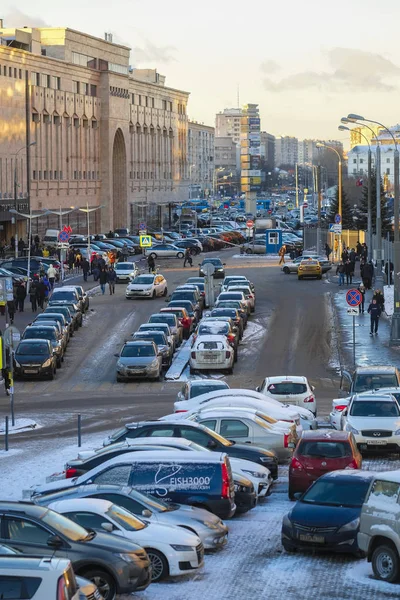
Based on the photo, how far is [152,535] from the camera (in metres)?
14.7

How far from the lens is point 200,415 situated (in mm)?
23453

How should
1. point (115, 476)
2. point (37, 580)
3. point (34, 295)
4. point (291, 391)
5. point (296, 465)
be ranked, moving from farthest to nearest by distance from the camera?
point (34, 295), point (291, 391), point (296, 465), point (115, 476), point (37, 580)

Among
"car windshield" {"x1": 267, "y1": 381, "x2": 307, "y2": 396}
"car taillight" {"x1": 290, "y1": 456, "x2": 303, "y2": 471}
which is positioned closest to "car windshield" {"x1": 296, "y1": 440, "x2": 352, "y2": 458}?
"car taillight" {"x1": 290, "y1": 456, "x2": 303, "y2": 471}

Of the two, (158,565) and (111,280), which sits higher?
(111,280)

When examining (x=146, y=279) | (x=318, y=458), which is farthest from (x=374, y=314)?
(x=318, y=458)

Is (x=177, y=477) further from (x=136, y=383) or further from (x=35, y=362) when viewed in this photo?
(x=35, y=362)

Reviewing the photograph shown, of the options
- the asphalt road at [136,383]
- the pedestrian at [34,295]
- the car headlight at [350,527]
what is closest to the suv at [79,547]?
the car headlight at [350,527]

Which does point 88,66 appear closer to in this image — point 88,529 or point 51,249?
point 51,249

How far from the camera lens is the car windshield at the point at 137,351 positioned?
37531 millimetres

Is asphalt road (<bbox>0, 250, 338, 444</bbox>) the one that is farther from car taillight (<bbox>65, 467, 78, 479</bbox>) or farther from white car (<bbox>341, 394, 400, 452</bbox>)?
car taillight (<bbox>65, 467, 78, 479</bbox>)

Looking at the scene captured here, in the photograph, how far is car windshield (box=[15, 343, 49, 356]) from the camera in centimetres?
3797

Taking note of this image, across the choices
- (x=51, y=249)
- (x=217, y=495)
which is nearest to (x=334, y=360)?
(x=217, y=495)

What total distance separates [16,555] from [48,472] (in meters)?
11.3

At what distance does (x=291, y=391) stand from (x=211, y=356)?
8.26 meters
